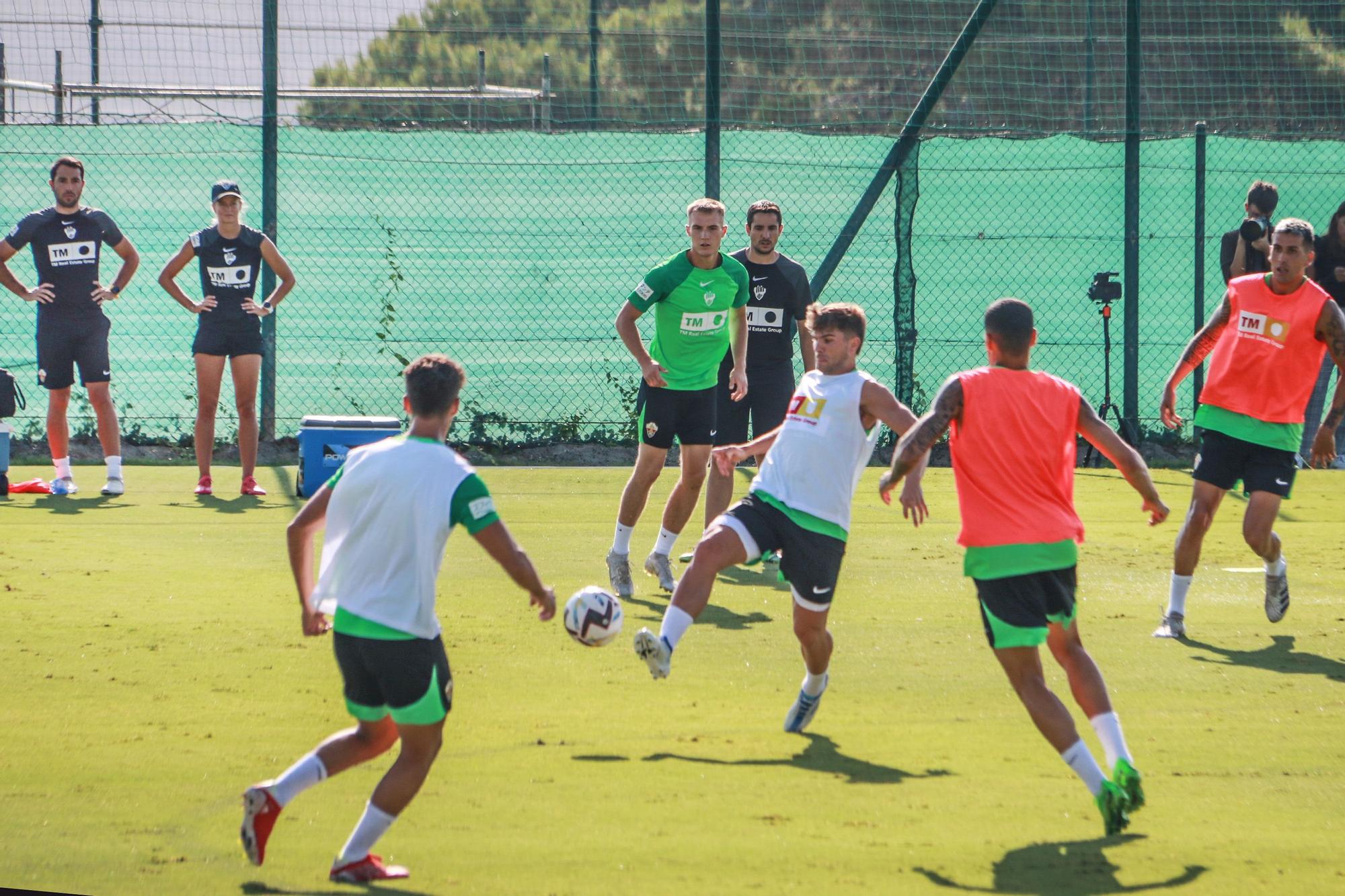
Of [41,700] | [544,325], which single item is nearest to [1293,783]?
[41,700]

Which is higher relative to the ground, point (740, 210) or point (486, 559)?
point (740, 210)

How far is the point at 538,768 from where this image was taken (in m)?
4.99

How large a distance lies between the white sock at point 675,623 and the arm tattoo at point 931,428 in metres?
1.00

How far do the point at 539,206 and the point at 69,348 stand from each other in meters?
4.84

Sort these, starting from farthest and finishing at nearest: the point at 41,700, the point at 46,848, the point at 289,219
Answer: the point at 289,219 < the point at 41,700 < the point at 46,848

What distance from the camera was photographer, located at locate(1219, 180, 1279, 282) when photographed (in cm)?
1126

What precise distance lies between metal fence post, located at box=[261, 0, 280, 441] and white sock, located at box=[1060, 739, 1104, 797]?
1042 centimetres

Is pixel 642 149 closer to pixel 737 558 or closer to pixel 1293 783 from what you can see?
pixel 737 558

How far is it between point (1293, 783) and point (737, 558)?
1.98m

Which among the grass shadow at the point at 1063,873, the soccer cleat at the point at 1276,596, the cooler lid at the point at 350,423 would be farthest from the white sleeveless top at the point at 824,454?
the cooler lid at the point at 350,423

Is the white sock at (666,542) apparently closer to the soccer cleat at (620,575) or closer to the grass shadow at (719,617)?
the soccer cleat at (620,575)

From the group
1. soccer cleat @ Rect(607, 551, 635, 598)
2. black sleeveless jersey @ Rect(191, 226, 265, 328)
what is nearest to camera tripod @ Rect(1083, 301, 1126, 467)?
soccer cleat @ Rect(607, 551, 635, 598)

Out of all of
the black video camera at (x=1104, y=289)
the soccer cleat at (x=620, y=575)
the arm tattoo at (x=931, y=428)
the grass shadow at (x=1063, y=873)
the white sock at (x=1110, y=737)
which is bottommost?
the grass shadow at (x=1063, y=873)

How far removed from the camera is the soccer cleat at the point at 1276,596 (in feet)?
24.2
